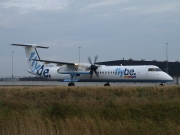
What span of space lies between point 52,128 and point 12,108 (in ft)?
15.5

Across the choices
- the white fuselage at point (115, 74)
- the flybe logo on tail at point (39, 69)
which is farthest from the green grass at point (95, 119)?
the flybe logo on tail at point (39, 69)

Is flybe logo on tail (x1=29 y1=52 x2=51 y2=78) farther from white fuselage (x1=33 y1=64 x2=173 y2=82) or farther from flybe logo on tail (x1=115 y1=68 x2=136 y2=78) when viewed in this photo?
flybe logo on tail (x1=115 y1=68 x2=136 y2=78)

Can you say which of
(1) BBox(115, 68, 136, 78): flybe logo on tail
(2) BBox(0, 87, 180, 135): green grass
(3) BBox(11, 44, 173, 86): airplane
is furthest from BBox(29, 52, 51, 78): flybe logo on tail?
(2) BBox(0, 87, 180, 135): green grass

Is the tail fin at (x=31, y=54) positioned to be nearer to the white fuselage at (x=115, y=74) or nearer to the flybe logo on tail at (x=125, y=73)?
the white fuselage at (x=115, y=74)

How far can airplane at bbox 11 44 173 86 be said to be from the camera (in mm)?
48500

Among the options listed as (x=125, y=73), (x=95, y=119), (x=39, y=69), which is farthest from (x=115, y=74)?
(x=95, y=119)

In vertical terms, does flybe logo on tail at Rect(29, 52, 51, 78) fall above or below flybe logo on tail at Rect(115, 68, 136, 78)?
above

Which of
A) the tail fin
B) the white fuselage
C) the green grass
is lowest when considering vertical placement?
the green grass

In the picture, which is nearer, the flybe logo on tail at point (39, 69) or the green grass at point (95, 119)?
the green grass at point (95, 119)

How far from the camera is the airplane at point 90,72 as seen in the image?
48.5 meters

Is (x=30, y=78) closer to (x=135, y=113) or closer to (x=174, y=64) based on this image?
(x=174, y=64)

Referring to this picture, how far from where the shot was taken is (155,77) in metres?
48.0

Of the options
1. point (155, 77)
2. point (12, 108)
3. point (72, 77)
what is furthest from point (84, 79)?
point (12, 108)

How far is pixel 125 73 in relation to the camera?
50.1m
